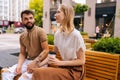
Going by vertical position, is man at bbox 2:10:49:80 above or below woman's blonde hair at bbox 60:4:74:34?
below

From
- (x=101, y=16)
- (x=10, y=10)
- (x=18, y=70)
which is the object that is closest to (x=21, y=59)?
(x=18, y=70)

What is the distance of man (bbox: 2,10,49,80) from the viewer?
11.0 ft

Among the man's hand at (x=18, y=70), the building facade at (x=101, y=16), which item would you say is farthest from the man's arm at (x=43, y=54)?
the building facade at (x=101, y=16)

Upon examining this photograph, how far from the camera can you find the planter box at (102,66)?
134 inches

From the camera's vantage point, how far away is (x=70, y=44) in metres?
2.79

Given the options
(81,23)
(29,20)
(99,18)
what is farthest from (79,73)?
(81,23)

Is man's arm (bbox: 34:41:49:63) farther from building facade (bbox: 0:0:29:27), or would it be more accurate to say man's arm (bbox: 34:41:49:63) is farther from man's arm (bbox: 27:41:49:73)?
building facade (bbox: 0:0:29:27)

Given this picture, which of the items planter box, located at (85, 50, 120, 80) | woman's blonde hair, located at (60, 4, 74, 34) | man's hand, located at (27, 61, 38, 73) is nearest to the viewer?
woman's blonde hair, located at (60, 4, 74, 34)

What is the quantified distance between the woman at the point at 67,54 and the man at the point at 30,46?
56 centimetres

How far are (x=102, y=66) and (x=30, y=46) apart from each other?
1216 millimetres

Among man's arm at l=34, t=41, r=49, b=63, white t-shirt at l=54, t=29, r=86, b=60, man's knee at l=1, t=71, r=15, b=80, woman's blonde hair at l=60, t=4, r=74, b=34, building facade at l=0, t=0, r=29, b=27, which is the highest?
building facade at l=0, t=0, r=29, b=27

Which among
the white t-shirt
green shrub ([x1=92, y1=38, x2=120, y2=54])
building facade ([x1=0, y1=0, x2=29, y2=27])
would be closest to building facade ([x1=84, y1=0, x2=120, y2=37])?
green shrub ([x1=92, y1=38, x2=120, y2=54])

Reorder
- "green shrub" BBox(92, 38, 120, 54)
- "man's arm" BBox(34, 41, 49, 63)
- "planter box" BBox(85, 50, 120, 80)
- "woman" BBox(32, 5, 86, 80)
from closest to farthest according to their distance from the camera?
"woman" BBox(32, 5, 86, 80)
"man's arm" BBox(34, 41, 49, 63)
"planter box" BBox(85, 50, 120, 80)
"green shrub" BBox(92, 38, 120, 54)

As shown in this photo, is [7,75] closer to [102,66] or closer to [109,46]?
[102,66]
